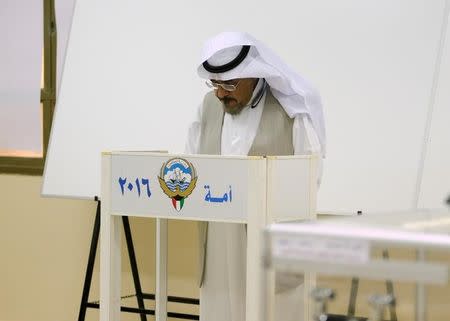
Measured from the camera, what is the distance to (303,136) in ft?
9.95

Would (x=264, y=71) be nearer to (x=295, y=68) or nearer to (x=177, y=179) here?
(x=177, y=179)

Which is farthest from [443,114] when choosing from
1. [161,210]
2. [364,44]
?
[161,210]

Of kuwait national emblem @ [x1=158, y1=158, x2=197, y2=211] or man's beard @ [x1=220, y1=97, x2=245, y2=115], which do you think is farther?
man's beard @ [x1=220, y1=97, x2=245, y2=115]

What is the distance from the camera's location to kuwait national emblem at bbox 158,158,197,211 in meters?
2.75

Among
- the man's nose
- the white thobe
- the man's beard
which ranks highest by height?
the man's nose

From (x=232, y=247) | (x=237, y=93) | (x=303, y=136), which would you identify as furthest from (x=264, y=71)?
(x=232, y=247)

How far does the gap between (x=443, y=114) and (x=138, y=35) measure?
141 cm

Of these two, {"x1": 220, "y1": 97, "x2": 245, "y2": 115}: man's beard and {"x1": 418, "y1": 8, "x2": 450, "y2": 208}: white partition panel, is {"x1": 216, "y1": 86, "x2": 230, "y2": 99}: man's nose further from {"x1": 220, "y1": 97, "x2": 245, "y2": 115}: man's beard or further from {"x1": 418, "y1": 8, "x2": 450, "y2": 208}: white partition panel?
{"x1": 418, "y1": 8, "x2": 450, "y2": 208}: white partition panel

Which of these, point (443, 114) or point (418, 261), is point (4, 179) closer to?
point (443, 114)

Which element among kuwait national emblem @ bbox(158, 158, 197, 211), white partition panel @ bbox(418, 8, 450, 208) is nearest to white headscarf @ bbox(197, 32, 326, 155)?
kuwait national emblem @ bbox(158, 158, 197, 211)

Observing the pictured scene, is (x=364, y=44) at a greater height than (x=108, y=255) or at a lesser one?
greater

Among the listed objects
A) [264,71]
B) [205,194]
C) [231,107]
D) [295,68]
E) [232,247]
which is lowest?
[232,247]

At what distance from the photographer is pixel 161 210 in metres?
2.80

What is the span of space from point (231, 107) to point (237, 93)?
0.21 feet
